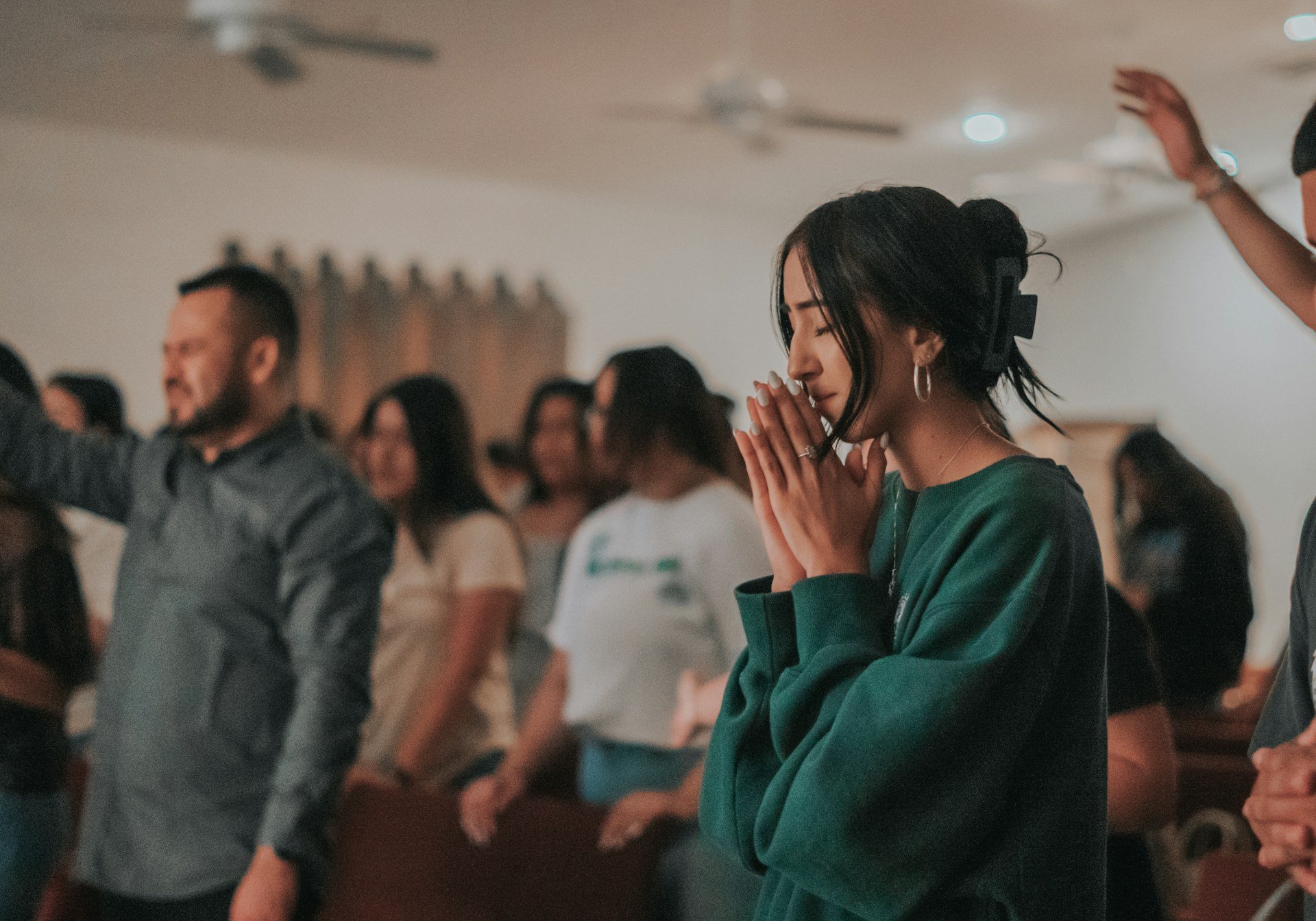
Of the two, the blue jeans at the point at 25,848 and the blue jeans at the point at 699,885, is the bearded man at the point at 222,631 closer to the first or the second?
the blue jeans at the point at 25,848

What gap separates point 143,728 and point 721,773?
97 centimetres

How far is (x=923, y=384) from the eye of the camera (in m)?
1.03

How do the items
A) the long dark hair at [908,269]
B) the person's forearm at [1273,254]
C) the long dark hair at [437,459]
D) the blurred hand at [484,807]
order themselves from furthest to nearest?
the long dark hair at [437,459]
the blurred hand at [484,807]
the person's forearm at [1273,254]
the long dark hair at [908,269]

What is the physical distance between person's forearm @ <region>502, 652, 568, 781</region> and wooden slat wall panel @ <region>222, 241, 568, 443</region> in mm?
4612

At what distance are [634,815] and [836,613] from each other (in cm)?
88

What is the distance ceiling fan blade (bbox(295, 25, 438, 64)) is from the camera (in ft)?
13.3

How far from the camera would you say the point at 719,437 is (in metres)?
2.18

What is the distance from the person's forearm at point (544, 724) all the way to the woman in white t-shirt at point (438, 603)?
0.29 meters

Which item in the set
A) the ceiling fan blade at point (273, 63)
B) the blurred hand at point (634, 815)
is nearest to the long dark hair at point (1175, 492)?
the blurred hand at point (634, 815)

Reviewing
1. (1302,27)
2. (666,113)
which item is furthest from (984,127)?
(666,113)

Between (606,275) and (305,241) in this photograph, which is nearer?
(305,241)

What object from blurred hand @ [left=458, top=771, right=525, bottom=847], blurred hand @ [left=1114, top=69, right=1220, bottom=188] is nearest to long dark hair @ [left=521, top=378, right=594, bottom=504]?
blurred hand @ [left=458, top=771, right=525, bottom=847]

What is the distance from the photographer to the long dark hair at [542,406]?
3.25m

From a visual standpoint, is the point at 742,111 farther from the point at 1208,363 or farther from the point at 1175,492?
the point at 1208,363
